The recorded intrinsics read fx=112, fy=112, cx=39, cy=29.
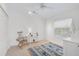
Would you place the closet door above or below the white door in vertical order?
above

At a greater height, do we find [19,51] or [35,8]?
[35,8]

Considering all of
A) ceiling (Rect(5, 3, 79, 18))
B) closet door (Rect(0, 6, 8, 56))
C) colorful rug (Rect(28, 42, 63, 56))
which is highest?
ceiling (Rect(5, 3, 79, 18))

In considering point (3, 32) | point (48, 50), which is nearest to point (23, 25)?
point (3, 32)

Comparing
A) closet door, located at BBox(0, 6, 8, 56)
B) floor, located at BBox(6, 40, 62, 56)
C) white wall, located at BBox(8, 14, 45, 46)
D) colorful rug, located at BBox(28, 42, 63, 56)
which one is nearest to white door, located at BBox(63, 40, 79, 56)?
colorful rug, located at BBox(28, 42, 63, 56)

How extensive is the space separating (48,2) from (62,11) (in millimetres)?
239

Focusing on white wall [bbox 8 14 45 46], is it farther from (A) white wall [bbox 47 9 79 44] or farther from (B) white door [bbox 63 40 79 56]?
(B) white door [bbox 63 40 79 56]

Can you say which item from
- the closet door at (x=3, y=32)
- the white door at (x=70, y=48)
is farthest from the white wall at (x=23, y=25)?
the white door at (x=70, y=48)

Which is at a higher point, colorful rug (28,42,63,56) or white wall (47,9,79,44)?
white wall (47,9,79,44)


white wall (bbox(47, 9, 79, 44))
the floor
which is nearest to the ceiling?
white wall (bbox(47, 9, 79, 44))

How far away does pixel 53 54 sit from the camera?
5.36 feet

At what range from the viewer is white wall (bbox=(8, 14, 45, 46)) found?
1.61m

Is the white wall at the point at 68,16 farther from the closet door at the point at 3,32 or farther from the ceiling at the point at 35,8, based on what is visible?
the closet door at the point at 3,32

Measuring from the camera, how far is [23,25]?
1.64m

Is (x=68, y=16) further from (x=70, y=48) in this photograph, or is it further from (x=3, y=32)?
(x=3, y=32)
